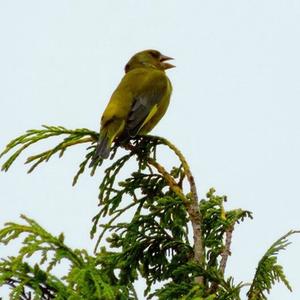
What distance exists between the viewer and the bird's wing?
6562 mm

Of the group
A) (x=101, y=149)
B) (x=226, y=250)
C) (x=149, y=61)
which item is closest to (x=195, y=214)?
(x=226, y=250)

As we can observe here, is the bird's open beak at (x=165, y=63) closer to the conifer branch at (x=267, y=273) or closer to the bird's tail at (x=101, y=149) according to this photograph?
the bird's tail at (x=101, y=149)

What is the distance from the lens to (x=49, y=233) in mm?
4039

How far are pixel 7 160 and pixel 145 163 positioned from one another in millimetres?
972

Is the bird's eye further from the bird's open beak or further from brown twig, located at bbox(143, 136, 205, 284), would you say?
brown twig, located at bbox(143, 136, 205, 284)

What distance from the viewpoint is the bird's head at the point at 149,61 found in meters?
8.78

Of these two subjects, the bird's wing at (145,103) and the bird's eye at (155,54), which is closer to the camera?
the bird's wing at (145,103)

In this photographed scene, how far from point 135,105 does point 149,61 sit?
1.94 metres

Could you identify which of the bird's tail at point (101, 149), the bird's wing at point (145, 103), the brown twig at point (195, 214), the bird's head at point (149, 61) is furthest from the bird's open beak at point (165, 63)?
the brown twig at point (195, 214)

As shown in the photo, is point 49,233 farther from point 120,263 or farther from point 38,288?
point 120,263

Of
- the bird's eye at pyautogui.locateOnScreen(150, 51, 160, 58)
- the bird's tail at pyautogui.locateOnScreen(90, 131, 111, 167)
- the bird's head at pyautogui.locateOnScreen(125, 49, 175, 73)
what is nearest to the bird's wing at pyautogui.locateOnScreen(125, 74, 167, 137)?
the bird's tail at pyautogui.locateOnScreen(90, 131, 111, 167)

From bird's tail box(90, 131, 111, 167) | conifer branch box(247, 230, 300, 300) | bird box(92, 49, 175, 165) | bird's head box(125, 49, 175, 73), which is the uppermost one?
bird's head box(125, 49, 175, 73)

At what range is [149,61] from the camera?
8.87 m

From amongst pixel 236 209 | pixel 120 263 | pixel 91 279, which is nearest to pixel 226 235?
pixel 236 209
